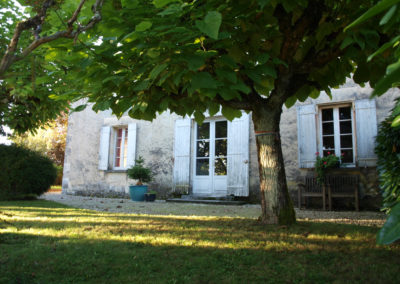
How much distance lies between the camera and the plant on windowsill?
20.8 ft

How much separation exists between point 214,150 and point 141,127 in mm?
2687

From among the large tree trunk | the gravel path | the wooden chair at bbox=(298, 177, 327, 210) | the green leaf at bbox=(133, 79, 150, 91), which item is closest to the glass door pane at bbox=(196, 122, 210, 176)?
the gravel path

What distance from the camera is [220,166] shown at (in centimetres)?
833

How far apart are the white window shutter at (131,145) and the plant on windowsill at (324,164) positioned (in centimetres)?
557

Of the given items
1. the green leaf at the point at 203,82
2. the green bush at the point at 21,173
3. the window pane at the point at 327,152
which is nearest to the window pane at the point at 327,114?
the window pane at the point at 327,152

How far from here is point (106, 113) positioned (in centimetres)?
1045

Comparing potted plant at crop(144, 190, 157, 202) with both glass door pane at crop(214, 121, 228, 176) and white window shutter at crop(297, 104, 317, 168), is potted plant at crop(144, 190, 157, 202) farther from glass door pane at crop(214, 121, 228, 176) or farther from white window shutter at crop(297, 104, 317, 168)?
white window shutter at crop(297, 104, 317, 168)

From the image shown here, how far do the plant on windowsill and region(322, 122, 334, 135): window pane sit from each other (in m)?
0.73

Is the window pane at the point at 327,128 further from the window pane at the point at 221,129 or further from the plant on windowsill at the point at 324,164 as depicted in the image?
the window pane at the point at 221,129

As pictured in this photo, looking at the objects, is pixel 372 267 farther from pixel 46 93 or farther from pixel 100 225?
pixel 46 93

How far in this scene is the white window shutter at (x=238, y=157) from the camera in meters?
7.68

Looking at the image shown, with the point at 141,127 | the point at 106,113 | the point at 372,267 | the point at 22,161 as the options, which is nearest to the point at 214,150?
the point at 141,127

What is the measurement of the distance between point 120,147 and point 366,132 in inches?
293

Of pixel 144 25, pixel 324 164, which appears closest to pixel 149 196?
pixel 324 164
